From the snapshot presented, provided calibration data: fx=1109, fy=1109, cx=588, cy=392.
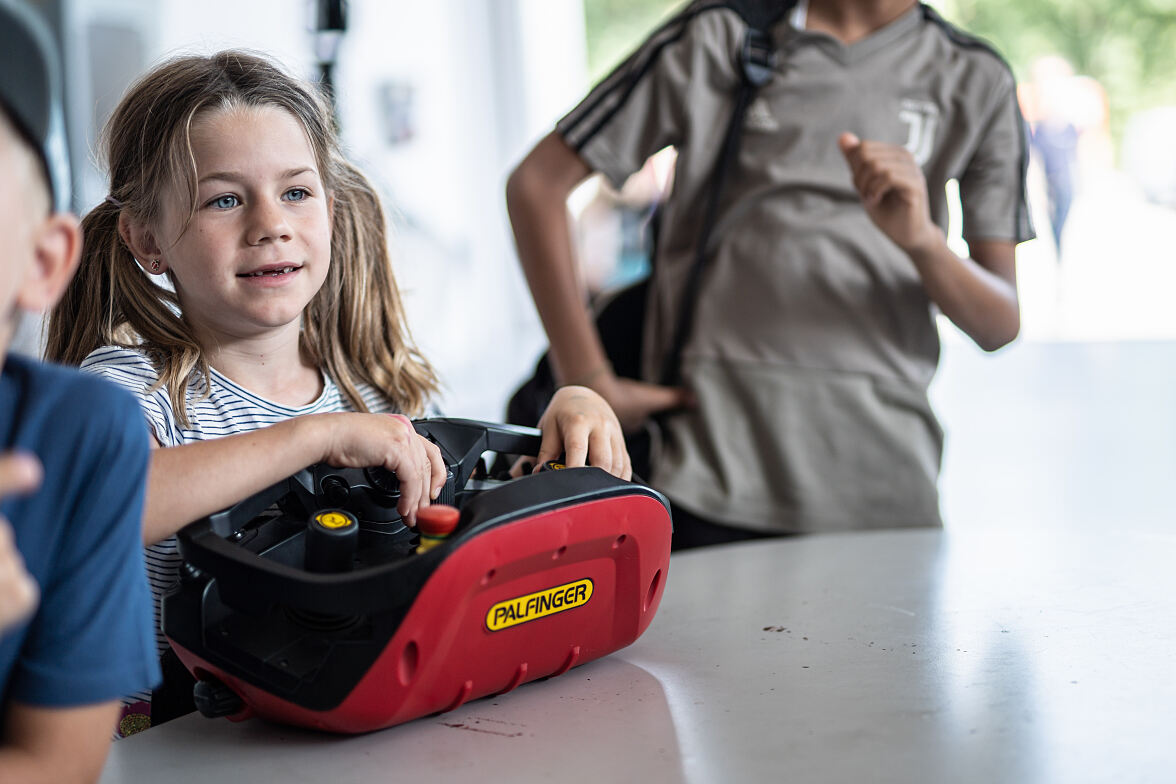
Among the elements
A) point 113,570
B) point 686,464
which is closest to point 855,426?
point 686,464

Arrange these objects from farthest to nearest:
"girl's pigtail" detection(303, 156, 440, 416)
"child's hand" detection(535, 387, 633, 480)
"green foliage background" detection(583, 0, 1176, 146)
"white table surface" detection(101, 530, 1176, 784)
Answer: "green foliage background" detection(583, 0, 1176, 146) → "girl's pigtail" detection(303, 156, 440, 416) → "child's hand" detection(535, 387, 633, 480) → "white table surface" detection(101, 530, 1176, 784)

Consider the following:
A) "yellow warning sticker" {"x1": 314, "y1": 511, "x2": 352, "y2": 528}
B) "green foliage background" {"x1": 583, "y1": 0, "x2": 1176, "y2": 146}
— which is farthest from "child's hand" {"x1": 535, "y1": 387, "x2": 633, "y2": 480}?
"green foliage background" {"x1": 583, "y1": 0, "x2": 1176, "y2": 146}

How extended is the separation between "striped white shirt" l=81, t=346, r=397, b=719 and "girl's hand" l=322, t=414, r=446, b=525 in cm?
14

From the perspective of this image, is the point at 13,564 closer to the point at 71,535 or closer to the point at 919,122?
the point at 71,535

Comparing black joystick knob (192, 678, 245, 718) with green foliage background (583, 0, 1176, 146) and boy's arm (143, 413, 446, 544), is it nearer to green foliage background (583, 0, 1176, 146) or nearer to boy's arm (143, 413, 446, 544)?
boy's arm (143, 413, 446, 544)

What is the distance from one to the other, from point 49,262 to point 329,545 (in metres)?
0.24

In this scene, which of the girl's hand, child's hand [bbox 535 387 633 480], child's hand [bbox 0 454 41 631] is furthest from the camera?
child's hand [bbox 535 387 633 480]

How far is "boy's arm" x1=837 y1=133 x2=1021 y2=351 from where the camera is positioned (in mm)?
1192

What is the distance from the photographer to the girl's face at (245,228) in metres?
0.92

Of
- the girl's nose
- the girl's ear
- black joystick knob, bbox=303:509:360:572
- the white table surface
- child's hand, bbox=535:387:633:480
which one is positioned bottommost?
the white table surface

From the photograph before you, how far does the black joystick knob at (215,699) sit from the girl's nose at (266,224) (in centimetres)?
37

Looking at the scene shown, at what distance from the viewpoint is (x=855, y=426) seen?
4.46ft

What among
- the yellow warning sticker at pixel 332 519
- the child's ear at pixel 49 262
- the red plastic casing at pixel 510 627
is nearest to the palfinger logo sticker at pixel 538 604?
the red plastic casing at pixel 510 627

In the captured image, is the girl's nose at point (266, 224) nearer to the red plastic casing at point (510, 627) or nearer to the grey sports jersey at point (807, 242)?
the red plastic casing at point (510, 627)
